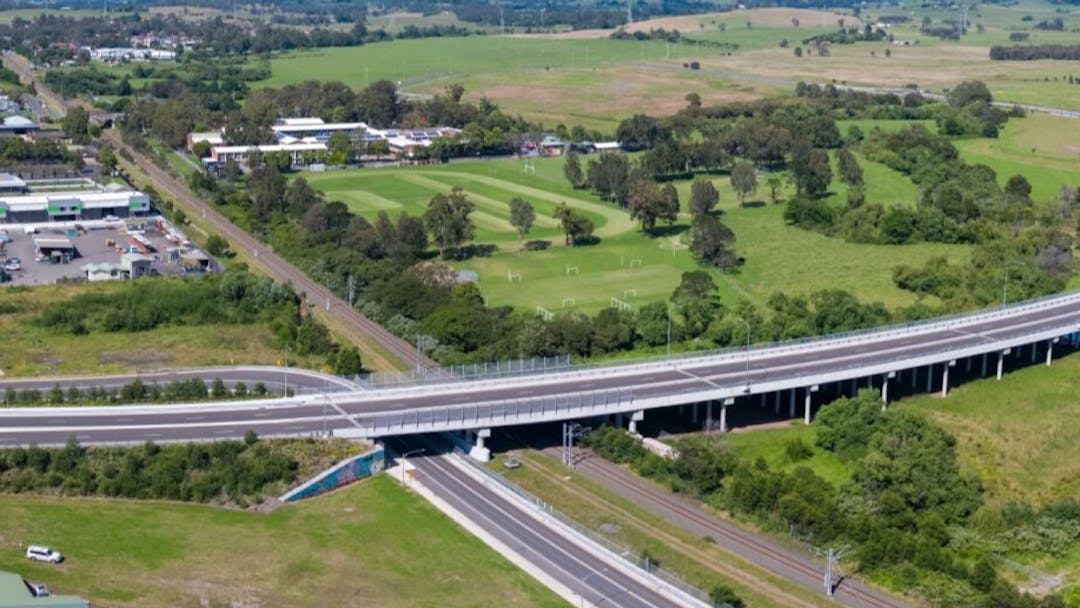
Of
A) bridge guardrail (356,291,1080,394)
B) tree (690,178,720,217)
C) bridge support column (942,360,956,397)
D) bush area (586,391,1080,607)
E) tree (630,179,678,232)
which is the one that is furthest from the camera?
tree (690,178,720,217)

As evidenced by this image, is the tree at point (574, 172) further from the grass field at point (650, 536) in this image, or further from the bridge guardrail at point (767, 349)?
the grass field at point (650, 536)

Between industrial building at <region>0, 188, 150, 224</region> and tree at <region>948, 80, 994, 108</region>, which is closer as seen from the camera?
industrial building at <region>0, 188, 150, 224</region>

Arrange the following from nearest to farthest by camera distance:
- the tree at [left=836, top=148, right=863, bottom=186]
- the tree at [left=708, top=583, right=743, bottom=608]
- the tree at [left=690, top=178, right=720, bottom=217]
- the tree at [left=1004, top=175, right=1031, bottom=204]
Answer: the tree at [left=708, top=583, right=743, bottom=608] → the tree at [left=690, top=178, right=720, bottom=217] → the tree at [left=1004, top=175, right=1031, bottom=204] → the tree at [left=836, top=148, right=863, bottom=186]

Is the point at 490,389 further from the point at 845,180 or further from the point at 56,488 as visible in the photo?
the point at 845,180

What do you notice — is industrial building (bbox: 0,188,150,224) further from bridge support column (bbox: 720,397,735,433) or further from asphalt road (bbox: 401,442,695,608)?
bridge support column (bbox: 720,397,735,433)

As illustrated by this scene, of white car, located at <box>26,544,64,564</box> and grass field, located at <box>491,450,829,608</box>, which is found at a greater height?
white car, located at <box>26,544,64,564</box>

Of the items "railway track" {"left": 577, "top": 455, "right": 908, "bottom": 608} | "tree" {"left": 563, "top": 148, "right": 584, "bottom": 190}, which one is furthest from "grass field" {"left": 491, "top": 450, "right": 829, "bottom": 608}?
"tree" {"left": 563, "top": 148, "right": 584, "bottom": 190}

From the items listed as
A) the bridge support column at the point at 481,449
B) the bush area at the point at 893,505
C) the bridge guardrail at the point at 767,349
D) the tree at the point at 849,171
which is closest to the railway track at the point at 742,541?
the bush area at the point at 893,505
